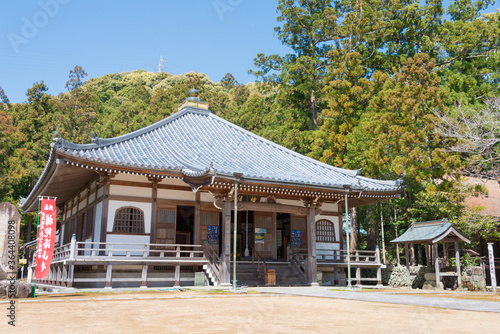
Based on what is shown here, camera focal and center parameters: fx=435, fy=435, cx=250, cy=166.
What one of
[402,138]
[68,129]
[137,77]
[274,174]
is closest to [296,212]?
[274,174]

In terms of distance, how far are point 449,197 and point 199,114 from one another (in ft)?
44.8

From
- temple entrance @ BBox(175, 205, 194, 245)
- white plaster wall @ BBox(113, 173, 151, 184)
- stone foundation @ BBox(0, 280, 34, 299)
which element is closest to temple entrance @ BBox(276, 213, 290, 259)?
temple entrance @ BBox(175, 205, 194, 245)

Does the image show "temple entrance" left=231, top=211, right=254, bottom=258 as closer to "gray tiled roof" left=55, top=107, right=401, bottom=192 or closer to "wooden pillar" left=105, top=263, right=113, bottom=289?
"gray tiled roof" left=55, top=107, right=401, bottom=192

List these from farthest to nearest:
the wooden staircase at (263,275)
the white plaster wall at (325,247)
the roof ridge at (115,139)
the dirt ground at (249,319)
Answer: the white plaster wall at (325,247) → the wooden staircase at (263,275) → the roof ridge at (115,139) → the dirt ground at (249,319)

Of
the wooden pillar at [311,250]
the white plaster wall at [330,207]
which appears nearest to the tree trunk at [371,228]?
the white plaster wall at [330,207]

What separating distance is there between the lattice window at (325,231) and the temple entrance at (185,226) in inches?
237

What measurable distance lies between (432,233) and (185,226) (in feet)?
33.6

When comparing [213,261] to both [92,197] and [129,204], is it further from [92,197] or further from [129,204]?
[92,197]

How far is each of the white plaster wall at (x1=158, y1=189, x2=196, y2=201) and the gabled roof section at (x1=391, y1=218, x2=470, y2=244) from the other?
370 inches

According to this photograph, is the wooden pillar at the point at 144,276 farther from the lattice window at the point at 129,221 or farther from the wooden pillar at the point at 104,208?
the wooden pillar at the point at 104,208

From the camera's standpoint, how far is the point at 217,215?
18.3 m

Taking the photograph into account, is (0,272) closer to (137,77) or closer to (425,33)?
(425,33)

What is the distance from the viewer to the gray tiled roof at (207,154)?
15963 millimetres

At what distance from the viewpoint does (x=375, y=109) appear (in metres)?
25.9
